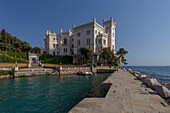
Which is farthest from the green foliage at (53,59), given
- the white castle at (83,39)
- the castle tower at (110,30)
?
the castle tower at (110,30)

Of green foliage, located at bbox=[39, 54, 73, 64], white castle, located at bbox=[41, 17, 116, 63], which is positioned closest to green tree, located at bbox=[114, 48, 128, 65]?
white castle, located at bbox=[41, 17, 116, 63]

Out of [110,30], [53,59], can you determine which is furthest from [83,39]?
[53,59]

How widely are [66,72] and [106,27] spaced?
3521 centimetres

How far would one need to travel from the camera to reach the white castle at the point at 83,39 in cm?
4574

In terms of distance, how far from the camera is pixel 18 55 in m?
41.7

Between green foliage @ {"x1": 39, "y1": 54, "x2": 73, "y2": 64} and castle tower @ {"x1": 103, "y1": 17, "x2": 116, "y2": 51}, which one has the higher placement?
castle tower @ {"x1": 103, "y1": 17, "x2": 116, "y2": 51}

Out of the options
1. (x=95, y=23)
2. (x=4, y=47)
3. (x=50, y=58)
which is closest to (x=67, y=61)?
(x=50, y=58)

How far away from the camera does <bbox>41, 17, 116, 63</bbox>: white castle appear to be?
45.7 meters

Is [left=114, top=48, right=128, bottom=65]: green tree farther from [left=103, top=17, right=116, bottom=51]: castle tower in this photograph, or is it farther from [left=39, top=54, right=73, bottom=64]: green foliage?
[left=39, top=54, right=73, bottom=64]: green foliage

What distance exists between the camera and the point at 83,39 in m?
49.3

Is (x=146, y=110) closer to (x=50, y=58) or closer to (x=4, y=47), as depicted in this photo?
(x=50, y=58)

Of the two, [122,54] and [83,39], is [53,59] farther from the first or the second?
[122,54]

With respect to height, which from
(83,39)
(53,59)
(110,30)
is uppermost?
(110,30)

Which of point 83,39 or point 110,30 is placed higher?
point 110,30
